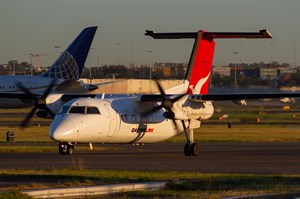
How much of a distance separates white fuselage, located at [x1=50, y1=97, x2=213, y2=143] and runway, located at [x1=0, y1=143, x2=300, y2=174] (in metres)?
0.80

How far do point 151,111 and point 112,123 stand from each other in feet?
7.29

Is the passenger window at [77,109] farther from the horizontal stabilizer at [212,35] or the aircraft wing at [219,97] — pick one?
the horizontal stabilizer at [212,35]

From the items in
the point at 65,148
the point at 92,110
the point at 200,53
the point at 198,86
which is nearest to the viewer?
the point at 92,110

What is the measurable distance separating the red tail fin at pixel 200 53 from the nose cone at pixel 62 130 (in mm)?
7009

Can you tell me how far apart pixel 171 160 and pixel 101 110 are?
3.61 m

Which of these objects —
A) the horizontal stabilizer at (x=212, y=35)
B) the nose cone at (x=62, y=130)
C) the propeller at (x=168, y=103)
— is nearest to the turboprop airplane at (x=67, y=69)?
the horizontal stabilizer at (x=212, y=35)

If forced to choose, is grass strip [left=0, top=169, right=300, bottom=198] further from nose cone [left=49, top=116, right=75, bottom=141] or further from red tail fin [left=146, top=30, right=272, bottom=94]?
red tail fin [left=146, top=30, right=272, bottom=94]

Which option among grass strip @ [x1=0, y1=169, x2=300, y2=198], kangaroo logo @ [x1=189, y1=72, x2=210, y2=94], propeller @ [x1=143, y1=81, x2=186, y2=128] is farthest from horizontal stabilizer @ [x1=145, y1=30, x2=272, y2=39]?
grass strip @ [x1=0, y1=169, x2=300, y2=198]

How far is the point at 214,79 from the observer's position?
12669 centimetres

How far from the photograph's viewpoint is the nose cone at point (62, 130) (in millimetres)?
31061

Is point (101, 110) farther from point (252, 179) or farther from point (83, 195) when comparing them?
point (83, 195)

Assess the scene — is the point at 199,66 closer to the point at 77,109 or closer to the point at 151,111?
the point at 151,111

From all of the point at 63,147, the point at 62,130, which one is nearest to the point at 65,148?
the point at 63,147

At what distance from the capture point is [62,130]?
31281mm
